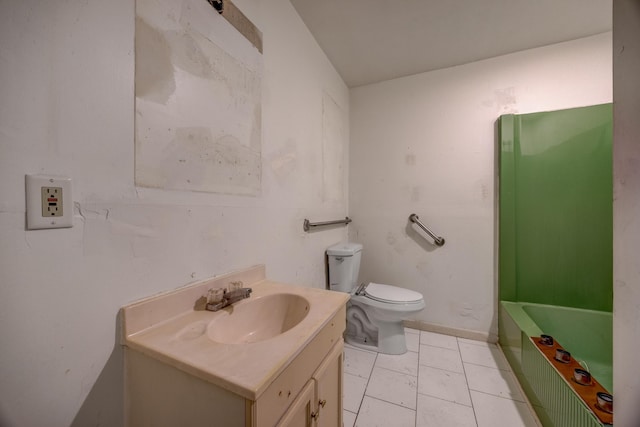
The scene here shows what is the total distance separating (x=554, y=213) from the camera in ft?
5.80

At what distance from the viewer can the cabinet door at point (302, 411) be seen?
0.62m

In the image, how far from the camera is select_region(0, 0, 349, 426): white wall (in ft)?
1.65

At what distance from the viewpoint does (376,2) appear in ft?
4.74

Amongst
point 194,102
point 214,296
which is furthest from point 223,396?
point 194,102

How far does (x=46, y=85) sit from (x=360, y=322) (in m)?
2.03

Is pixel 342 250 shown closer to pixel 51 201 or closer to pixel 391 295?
pixel 391 295

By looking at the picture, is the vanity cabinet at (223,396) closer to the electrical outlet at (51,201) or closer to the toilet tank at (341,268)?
the electrical outlet at (51,201)

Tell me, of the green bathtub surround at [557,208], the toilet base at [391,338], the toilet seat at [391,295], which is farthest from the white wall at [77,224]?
the green bathtub surround at [557,208]

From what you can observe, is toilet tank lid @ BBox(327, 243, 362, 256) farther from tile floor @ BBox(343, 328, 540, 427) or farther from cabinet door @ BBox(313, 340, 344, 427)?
cabinet door @ BBox(313, 340, 344, 427)

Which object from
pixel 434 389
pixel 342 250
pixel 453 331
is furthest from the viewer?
pixel 453 331

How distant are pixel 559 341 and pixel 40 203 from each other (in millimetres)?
2701

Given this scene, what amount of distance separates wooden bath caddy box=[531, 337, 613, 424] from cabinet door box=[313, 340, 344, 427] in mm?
924

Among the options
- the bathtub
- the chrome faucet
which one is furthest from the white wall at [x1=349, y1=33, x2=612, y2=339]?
the chrome faucet

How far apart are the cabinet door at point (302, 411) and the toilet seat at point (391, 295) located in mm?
1119
